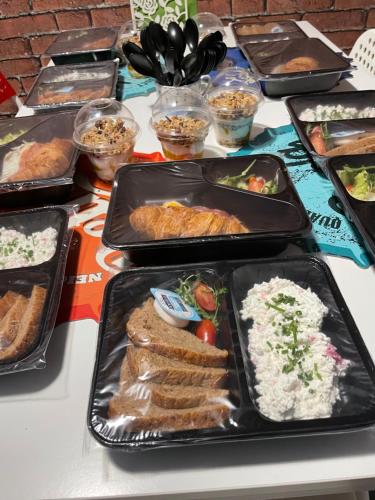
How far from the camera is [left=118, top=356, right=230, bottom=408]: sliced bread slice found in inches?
26.9

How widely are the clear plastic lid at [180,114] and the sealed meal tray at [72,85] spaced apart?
370 mm

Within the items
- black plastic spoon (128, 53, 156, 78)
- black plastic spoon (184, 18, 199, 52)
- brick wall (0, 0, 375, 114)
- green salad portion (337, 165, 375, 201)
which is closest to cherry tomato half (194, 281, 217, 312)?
green salad portion (337, 165, 375, 201)

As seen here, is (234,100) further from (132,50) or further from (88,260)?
(88,260)

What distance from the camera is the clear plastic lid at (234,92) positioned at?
4.46 ft

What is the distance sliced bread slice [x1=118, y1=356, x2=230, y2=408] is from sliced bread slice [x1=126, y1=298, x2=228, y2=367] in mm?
54

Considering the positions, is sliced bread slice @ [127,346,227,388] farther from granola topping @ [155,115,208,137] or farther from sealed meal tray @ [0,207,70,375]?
granola topping @ [155,115,208,137]

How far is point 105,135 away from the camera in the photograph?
129cm

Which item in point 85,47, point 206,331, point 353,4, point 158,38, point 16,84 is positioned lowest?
point 16,84

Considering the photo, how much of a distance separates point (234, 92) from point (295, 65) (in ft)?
1.51

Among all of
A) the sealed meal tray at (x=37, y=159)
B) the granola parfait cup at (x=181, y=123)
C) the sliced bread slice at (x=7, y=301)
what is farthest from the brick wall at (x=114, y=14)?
the sliced bread slice at (x=7, y=301)

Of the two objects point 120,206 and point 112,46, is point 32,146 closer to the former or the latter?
point 120,206

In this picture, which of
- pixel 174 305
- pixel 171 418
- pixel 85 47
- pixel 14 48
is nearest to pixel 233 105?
pixel 174 305

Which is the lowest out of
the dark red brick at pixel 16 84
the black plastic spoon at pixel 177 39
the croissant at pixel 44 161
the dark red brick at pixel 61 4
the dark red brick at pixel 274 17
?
the dark red brick at pixel 16 84

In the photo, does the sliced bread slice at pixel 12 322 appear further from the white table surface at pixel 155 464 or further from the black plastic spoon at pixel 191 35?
the black plastic spoon at pixel 191 35
